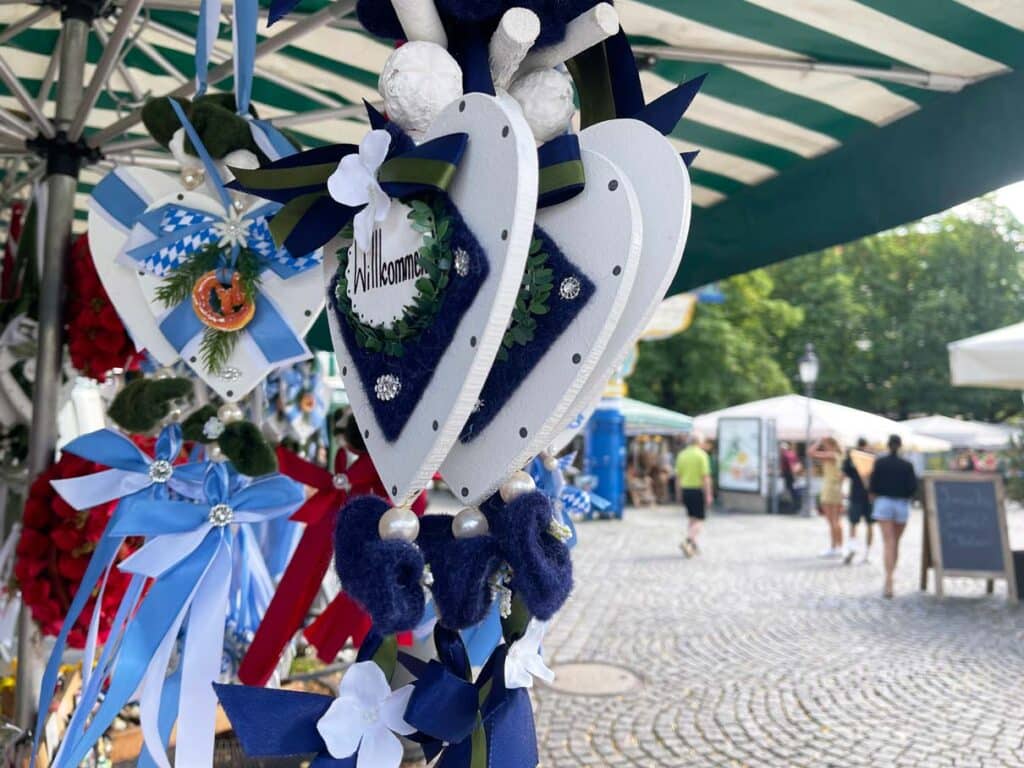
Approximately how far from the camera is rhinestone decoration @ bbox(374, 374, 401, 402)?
2.88ft

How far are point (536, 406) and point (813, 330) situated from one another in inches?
1055

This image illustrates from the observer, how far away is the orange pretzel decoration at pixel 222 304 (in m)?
1.37

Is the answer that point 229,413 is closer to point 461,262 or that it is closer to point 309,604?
point 309,604

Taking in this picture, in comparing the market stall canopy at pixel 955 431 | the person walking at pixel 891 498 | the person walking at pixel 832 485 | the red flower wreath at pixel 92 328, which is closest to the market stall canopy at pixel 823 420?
the person walking at pixel 832 485

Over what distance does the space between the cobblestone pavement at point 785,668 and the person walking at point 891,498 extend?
0.38m

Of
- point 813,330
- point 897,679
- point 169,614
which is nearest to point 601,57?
point 169,614

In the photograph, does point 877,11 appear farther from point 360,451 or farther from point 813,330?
point 813,330

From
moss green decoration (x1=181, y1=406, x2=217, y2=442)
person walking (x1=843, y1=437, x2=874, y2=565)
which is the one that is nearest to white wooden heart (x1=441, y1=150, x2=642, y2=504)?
moss green decoration (x1=181, y1=406, x2=217, y2=442)

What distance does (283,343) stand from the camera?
1401 millimetres

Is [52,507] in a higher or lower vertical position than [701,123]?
lower

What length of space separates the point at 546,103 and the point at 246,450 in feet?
2.74

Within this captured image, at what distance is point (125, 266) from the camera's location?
1.46 m

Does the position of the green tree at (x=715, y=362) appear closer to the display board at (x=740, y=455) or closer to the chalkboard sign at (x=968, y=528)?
the display board at (x=740, y=455)

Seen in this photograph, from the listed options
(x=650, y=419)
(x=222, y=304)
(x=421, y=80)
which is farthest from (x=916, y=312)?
(x=421, y=80)
